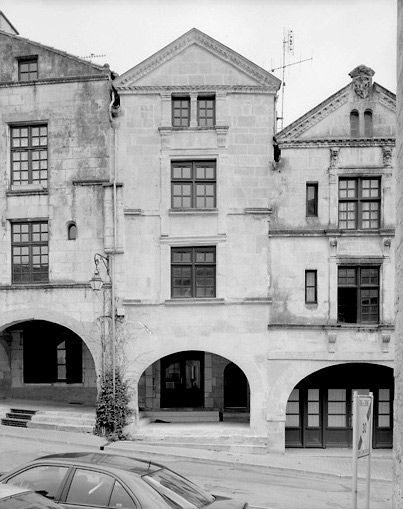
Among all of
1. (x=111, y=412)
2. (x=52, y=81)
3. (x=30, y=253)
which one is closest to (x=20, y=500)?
(x=111, y=412)

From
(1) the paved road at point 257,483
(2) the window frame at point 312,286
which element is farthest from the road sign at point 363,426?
(2) the window frame at point 312,286

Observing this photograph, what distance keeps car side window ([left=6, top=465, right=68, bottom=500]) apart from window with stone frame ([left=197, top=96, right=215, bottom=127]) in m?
13.4

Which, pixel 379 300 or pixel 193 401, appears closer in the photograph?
pixel 379 300

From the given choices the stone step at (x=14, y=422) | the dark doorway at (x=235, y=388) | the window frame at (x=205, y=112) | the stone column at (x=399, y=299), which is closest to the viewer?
the stone column at (x=399, y=299)

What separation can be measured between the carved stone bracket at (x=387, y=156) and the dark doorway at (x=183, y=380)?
9.14 metres

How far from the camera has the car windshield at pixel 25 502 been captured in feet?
22.9

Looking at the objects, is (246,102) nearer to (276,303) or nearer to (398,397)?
(276,303)

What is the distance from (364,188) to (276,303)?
4.51m

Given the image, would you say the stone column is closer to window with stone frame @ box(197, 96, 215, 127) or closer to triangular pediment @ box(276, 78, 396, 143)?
triangular pediment @ box(276, 78, 396, 143)

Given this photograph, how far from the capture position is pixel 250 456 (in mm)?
18500

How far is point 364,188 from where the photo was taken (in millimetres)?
19656

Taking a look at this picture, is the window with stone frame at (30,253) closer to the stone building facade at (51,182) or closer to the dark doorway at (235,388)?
the stone building facade at (51,182)

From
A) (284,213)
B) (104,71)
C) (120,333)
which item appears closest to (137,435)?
(120,333)

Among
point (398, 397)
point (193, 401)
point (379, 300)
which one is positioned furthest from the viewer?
point (193, 401)
